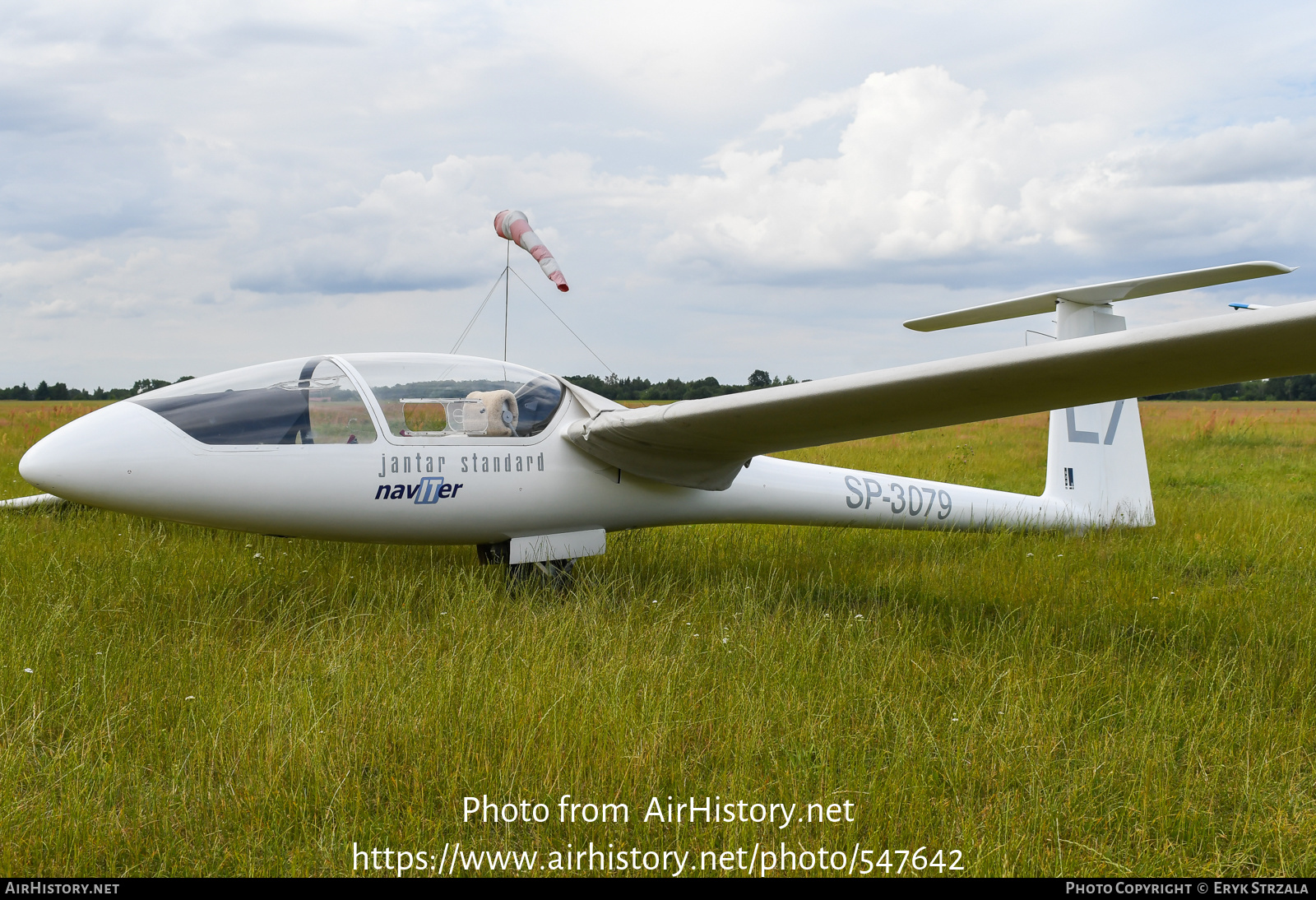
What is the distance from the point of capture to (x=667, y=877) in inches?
100

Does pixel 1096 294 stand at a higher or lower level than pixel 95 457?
higher

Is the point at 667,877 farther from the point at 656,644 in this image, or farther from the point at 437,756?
the point at 656,644

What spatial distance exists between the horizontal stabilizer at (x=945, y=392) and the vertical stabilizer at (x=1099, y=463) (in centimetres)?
387

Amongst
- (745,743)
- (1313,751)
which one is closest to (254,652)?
(745,743)

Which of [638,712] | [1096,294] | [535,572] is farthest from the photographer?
[1096,294]

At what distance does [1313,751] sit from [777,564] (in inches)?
159

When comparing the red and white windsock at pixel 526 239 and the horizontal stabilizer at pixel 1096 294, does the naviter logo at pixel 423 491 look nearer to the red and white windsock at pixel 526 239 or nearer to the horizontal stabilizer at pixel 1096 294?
the red and white windsock at pixel 526 239

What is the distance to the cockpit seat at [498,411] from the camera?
5297mm

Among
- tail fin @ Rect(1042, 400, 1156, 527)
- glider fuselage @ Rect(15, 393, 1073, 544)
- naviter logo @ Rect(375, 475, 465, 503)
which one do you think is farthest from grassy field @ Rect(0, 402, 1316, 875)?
tail fin @ Rect(1042, 400, 1156, 527)

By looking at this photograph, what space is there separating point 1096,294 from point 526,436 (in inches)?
205

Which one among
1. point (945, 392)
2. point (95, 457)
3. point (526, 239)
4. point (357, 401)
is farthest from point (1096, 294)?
point (95, 457)

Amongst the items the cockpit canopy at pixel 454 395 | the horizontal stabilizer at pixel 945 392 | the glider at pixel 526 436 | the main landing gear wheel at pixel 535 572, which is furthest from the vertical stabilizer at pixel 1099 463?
the cockpit canopy at pixel 454 395

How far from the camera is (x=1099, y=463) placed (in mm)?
8398

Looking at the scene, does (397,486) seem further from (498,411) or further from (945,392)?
(945,392)
